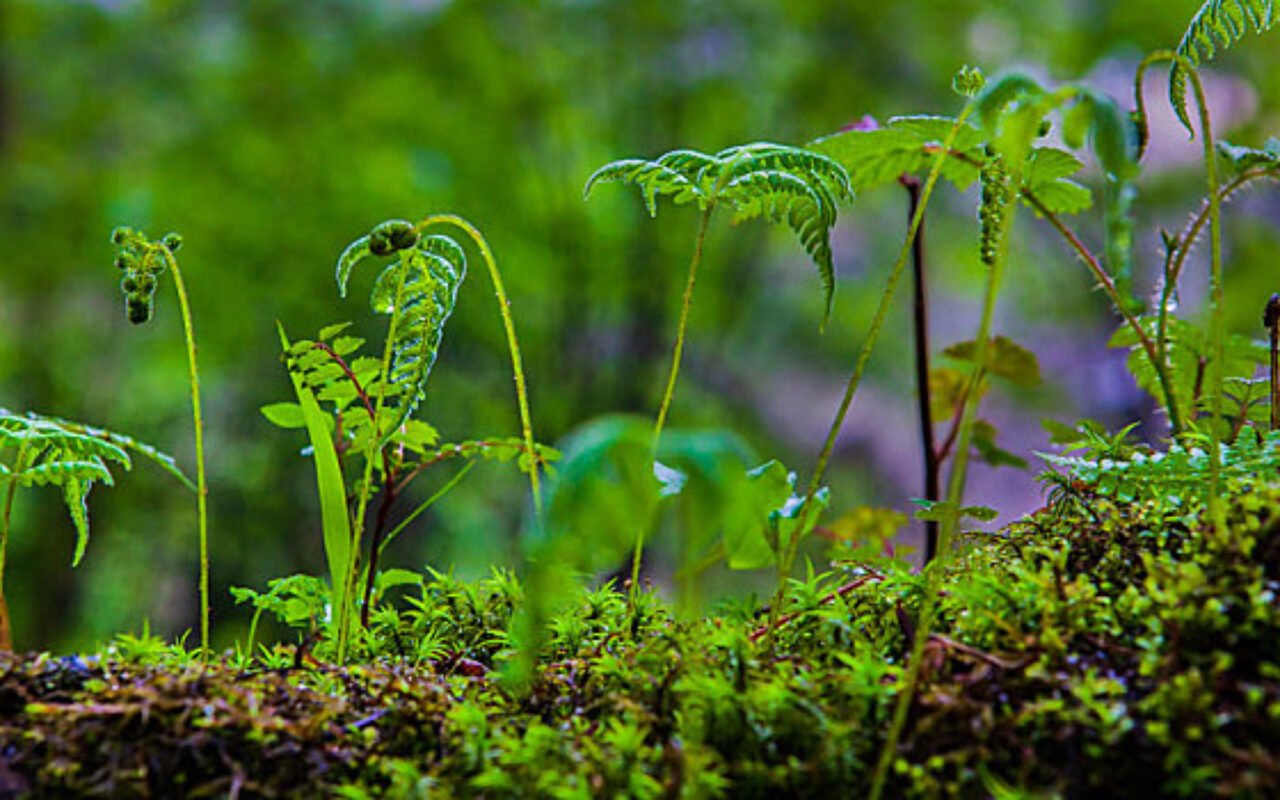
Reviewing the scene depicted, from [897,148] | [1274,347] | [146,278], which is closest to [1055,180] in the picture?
[897,148]

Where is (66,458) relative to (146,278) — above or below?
below

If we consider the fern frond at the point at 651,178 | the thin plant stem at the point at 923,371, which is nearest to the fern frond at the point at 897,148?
the thin plant stem at the point at 923,371

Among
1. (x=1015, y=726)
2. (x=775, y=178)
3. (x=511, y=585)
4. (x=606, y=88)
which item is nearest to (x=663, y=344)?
(x=606, y=88)

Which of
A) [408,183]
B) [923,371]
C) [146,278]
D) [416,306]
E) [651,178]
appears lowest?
[146,278]

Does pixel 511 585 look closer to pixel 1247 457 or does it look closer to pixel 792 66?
pixel 1247 457

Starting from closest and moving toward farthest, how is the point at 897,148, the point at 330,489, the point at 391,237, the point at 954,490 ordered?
the point at 954,490 < the point at 391,237 < the point at 330,489 < the point at 897,148

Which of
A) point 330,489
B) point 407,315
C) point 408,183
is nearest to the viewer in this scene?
point 407,315

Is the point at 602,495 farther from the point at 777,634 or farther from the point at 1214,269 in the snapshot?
the point at 1214,269
